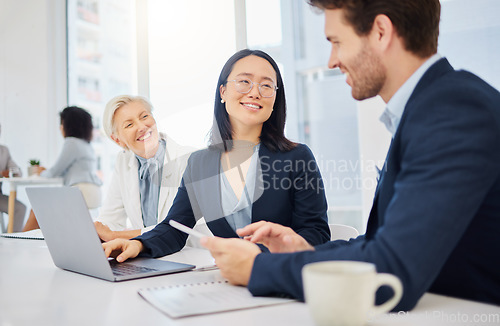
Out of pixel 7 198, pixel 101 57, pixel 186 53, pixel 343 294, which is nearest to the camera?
pixel 343 294

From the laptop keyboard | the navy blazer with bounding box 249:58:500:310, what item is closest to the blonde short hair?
the laptop keyboard

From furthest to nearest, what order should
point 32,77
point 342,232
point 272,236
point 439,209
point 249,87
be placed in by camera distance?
point 32,77, point 249,87, point 342,232, point 272,236, point 439,209

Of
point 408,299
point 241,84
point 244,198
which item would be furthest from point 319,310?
point 241,84

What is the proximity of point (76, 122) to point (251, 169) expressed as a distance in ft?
10.9

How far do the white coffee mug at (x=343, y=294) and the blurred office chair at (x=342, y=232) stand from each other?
0.84 metres

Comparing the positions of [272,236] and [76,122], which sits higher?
[76,122]

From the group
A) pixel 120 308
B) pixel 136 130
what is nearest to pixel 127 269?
pixel 120 308

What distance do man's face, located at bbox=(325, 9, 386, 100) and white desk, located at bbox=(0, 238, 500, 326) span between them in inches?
17.3

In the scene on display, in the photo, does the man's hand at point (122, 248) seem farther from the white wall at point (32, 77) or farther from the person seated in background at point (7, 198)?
the white wall at point (32, 77)

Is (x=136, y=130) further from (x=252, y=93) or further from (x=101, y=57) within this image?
(x=101, y=57)

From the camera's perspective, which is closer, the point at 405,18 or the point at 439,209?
the point at 439,209

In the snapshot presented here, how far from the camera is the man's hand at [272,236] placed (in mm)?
943

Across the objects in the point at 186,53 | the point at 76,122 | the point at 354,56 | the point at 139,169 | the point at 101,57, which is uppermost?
the point at 101,57

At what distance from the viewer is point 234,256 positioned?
794 millimetres
